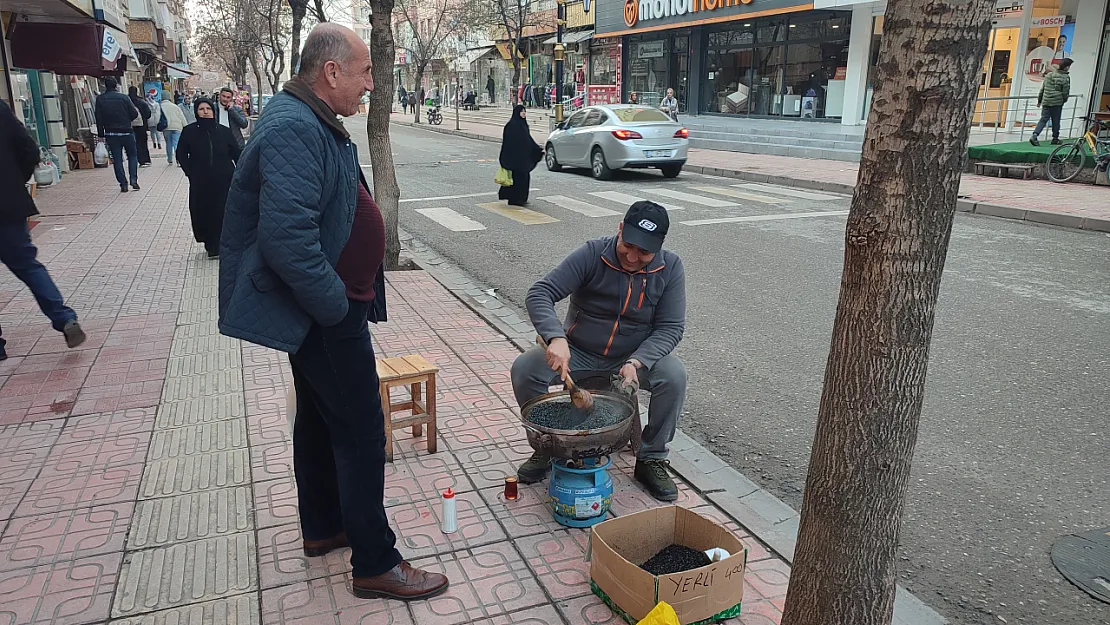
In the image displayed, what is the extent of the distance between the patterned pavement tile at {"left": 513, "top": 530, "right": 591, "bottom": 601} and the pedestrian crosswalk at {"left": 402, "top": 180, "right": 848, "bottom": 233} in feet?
26.7

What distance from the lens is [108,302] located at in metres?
7.21

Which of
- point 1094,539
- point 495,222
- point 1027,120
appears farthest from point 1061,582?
point 1027,120

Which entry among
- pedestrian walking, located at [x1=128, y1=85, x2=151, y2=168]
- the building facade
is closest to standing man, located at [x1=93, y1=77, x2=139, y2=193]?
pedestrian walking, located at [x1=128, y1=85, x2=151, y2=168]

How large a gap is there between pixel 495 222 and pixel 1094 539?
9.30 meters

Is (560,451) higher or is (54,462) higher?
(560,451)

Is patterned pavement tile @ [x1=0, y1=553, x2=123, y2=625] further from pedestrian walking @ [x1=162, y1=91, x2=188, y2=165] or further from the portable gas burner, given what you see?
pedestrian walking @ [x1=162, y1=91, x2=188, y2=165]

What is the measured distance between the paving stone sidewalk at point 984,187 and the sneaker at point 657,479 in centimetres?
532

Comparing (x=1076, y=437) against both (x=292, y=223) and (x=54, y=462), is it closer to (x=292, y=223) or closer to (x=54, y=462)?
(x=292, y=223)

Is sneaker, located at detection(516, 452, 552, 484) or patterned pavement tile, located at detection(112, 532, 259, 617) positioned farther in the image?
sneaker, located at detection(516, 452, 552, 484)

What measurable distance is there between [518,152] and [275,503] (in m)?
9.87

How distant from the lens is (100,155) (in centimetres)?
1933

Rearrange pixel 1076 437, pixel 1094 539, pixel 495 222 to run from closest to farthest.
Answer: pixel 1094 539 → pixel 1076 437 → pixel 495 222

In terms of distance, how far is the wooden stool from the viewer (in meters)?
4.02

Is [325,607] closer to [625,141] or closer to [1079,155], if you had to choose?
[625,141]
